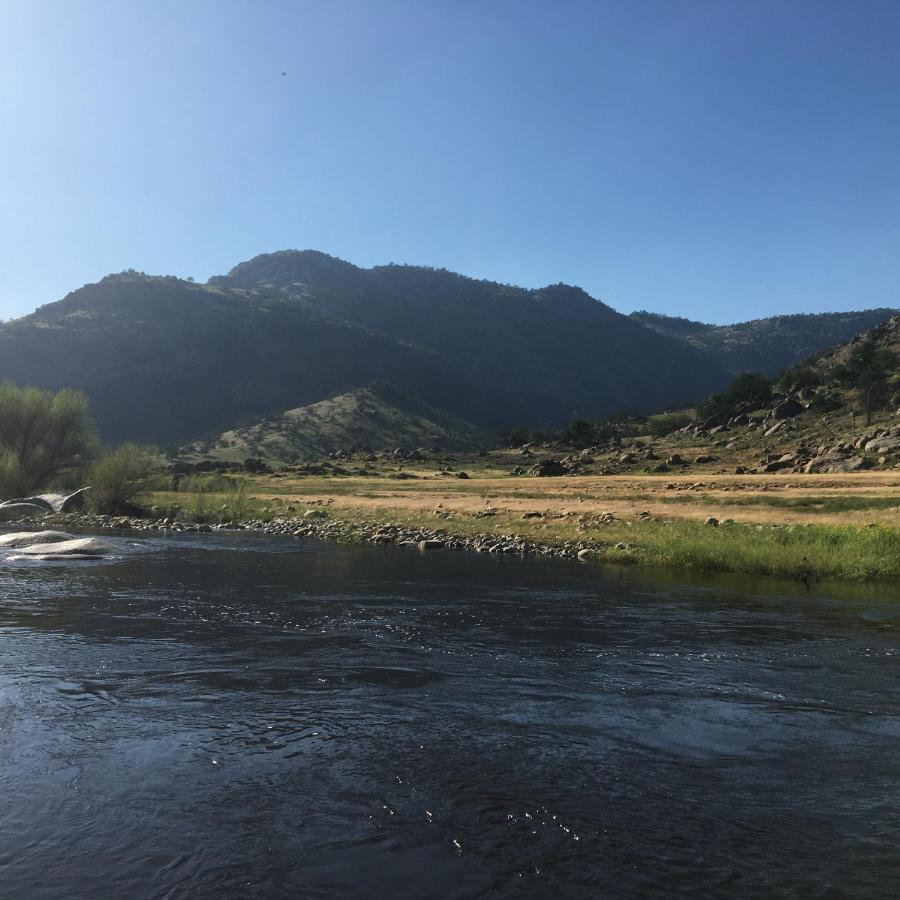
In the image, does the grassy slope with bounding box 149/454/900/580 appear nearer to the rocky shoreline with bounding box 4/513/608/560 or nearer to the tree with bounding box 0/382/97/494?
the rocky shoreline with bounding box 4/513/608/560

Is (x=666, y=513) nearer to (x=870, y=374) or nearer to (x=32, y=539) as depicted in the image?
(x=32, y=539)

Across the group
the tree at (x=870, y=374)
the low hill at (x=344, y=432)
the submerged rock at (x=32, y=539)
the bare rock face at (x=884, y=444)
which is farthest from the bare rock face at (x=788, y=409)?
the submerged rock at (x=32, y=539)

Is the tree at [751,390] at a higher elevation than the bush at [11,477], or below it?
higher

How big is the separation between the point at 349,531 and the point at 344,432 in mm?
109241

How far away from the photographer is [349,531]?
42.9 metres

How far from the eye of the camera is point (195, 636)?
1695 cm

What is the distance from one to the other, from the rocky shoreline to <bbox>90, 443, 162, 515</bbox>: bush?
7.66 ft

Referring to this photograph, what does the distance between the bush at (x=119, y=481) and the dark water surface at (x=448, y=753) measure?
35.5 metres

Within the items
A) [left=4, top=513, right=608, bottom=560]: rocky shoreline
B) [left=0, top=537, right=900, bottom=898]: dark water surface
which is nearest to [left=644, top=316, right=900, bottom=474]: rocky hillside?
[left=4, top=513, right=608, bottom=560]: rocky shoreline

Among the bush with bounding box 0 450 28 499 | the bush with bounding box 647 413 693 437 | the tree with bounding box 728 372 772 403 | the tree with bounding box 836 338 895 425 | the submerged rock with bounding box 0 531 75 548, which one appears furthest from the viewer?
the bush with bounding box 647 413 693 437

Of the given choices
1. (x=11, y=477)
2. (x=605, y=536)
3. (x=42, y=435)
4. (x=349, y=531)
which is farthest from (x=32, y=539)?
(x=42, y=435)

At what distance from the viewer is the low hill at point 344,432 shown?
133 metres

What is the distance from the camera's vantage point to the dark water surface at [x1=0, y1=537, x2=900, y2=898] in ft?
23.1

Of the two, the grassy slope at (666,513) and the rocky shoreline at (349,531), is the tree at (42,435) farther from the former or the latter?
the rocky shoreline at (349,531)
